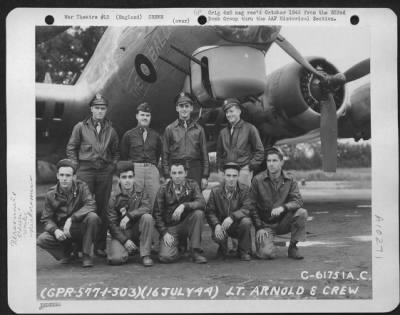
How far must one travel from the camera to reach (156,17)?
3.96 m

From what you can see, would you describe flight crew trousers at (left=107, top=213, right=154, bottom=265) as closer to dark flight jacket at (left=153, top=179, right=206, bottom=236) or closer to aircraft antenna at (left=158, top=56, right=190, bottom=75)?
dark flight jacket at (left=153, top=179, right=206, bottom=236)

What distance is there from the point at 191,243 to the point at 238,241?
39 centimetres

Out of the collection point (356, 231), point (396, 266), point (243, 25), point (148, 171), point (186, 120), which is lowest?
point (396, 266)

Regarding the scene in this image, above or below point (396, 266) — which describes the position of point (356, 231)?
above

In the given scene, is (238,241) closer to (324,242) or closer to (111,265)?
(324,242)

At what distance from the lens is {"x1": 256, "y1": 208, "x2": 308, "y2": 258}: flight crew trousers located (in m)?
3.97

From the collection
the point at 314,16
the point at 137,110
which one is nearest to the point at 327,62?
the point at 314,16

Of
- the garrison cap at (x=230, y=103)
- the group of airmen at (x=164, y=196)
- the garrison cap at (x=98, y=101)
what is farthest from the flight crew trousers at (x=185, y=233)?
the garrison cap at (x=98, y=101)

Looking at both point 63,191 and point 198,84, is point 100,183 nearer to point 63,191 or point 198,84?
point 63,191

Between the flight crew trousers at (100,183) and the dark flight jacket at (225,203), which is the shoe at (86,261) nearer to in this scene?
the flight crew trousers at (100,183)

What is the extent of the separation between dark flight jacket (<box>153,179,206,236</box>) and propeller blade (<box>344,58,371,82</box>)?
1.66 m

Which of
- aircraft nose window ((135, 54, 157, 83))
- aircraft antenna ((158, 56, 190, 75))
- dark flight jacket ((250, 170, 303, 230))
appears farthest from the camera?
aircraft nose window ((135, 54, 157, 83))

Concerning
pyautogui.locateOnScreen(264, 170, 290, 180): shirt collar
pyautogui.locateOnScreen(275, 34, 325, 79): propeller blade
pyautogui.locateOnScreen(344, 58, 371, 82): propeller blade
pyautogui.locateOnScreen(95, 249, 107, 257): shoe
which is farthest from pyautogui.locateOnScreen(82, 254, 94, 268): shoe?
pyautogui.locateOnScreen(344, 58, 371, 82): propeller blade

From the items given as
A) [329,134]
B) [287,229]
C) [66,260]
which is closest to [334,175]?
[329,134]
